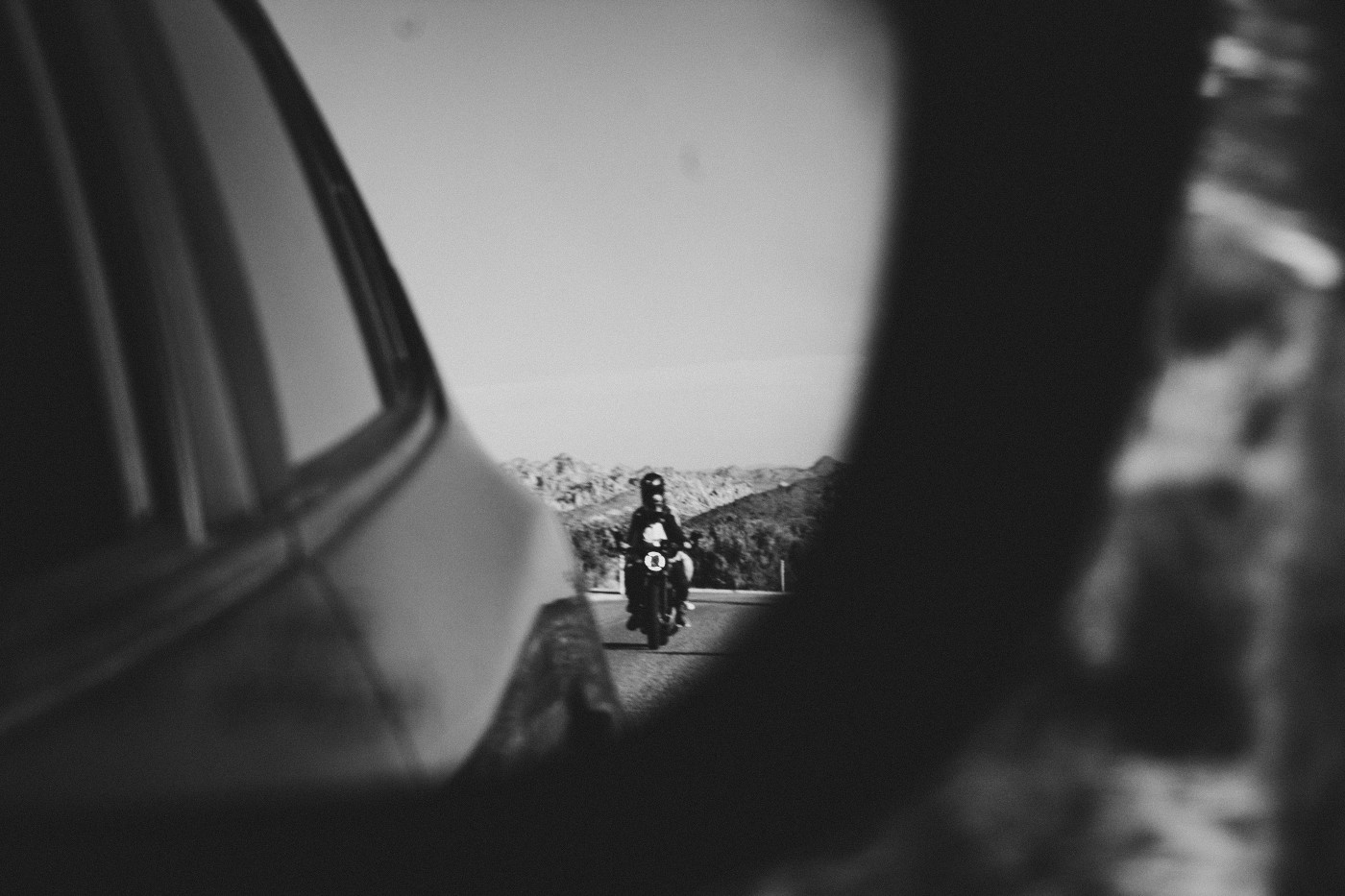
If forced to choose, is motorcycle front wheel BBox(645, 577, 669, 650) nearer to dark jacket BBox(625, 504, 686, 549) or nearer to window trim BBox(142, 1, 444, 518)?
dark jacket BBox(625, 504, 686, 549)

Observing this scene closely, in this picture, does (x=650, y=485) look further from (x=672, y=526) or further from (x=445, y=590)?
(x=445, y=590)

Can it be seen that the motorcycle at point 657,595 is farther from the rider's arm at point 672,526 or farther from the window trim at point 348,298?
the window trim at point 348,298

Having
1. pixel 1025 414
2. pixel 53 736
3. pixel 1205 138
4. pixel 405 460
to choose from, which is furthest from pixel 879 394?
pixel 405 460

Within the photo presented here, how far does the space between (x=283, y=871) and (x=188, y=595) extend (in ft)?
0.83

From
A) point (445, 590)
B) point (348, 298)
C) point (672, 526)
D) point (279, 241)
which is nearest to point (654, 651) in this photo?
point (672, 526)

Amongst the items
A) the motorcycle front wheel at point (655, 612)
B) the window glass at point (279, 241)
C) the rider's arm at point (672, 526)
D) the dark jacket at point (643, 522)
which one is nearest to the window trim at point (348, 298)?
the window glass at point (279, 241)

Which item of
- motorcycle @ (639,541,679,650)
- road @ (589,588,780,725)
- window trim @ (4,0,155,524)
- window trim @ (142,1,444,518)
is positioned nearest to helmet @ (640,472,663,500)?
motorcycle @ (639,541,679,650)

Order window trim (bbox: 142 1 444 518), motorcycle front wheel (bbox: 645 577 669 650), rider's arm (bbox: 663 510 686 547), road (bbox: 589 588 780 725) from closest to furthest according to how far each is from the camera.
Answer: window trim (bbox: 142 1 444 518)
road (bbox: 589 588 780 725)
rider's arm (bbox: 663 510 686 547)
motorcycle front wheel (bbox: 645 577 669 650)

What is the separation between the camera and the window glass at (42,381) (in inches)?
42.8

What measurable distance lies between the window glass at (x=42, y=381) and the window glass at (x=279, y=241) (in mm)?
180

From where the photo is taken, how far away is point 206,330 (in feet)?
3.98

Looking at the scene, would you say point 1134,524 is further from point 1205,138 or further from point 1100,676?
point 1205,138

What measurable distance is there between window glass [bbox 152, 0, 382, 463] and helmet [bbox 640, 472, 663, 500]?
9302 millimetres

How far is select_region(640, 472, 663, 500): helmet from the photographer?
11070mm
